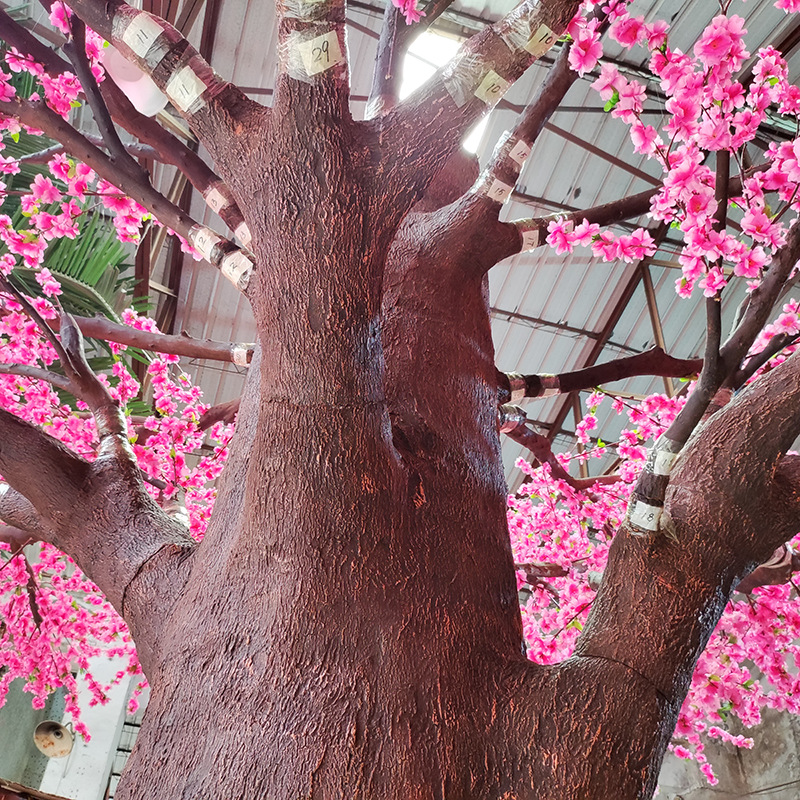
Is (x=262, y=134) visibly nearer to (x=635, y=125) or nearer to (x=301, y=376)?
(x=301, y=376)

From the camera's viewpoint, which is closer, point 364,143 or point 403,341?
point 364,143

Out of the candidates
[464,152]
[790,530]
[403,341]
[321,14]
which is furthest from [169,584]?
[464,152]

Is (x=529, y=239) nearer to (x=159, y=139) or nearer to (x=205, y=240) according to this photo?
(x=205, y=240)

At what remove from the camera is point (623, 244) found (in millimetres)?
2066

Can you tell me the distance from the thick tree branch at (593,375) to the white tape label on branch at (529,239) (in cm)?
35

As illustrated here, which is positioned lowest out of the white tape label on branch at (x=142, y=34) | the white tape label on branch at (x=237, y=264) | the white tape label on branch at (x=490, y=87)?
the white tape label on branch at (x=490, y=87)

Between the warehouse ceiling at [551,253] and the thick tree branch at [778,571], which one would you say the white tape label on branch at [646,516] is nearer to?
the thick tree branch at [778,571]

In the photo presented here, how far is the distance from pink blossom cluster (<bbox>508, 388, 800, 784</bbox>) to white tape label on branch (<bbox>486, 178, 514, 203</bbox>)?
47.4 inches

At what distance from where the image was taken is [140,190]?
1623 mm

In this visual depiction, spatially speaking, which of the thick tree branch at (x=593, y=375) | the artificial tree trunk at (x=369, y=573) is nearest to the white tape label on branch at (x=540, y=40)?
the artificial tree trunk at (x=369, y=573)

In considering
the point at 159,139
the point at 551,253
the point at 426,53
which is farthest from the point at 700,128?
the point at 551,253

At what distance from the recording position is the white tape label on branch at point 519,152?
1.43 meters

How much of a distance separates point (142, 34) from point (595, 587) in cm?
211

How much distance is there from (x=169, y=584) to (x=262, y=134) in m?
0.79
